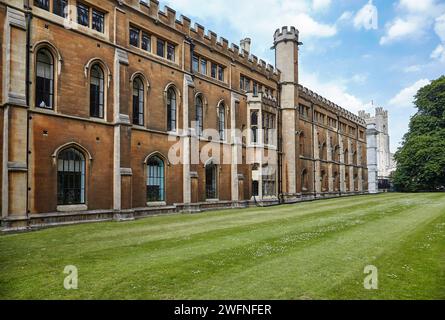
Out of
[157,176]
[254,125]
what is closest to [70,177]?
[157,176]

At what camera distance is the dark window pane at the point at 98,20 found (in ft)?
61.0

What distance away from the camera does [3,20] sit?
48.1ft

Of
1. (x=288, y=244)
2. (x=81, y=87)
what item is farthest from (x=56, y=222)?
(x=288, y=244)

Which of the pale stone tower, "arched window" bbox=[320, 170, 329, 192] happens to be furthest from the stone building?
"arched window" bbox=[320, 170, 329, 192]

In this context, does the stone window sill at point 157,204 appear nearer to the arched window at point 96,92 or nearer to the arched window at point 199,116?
the arched window at point 96,92

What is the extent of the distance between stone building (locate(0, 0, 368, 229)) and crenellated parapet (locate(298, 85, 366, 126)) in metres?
7.57

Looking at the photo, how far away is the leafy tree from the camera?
46406 millimetres

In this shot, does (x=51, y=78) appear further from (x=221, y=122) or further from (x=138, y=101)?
(x=221, y=122)

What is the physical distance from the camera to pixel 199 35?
25562mm

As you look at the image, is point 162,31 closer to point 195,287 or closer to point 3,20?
point 3,20

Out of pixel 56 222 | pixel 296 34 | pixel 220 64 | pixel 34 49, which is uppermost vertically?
pixel 296 34
